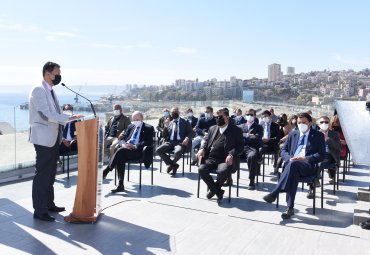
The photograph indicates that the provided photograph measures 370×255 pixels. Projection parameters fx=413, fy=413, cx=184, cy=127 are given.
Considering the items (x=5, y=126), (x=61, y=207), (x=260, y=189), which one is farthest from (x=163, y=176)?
(x=5, y=126)

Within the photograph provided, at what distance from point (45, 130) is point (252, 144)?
12.4ft

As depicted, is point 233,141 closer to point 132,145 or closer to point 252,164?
point 252,164

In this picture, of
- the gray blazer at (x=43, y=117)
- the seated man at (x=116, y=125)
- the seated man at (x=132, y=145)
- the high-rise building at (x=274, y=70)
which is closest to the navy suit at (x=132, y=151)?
the seated man at (x=132, y=145)

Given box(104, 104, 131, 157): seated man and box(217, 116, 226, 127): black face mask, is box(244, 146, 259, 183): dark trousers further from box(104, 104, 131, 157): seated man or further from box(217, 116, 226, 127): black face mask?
box(104, 104, 131, 157): seated man

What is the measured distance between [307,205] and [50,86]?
380 cm

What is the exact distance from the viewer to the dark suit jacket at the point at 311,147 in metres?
5.47

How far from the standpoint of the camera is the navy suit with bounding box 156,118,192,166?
800 centimetres

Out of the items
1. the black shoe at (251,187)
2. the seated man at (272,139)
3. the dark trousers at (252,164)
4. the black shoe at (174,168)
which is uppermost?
the seated man at (272,139)

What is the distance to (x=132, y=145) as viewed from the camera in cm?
679

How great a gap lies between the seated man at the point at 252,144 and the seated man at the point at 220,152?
32.5 inches

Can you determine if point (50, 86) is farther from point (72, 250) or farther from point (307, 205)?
point (307, 205)

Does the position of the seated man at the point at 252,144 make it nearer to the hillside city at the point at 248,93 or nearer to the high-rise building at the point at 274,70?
the hillside city at the point at 248,93

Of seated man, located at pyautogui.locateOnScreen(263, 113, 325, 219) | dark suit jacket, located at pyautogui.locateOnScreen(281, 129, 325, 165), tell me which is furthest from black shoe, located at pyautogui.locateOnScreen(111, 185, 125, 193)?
dark suit jacket, located at pyautogui.locateOnScreen(281, 129, 325, 165)

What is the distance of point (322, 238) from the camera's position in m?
4.41
